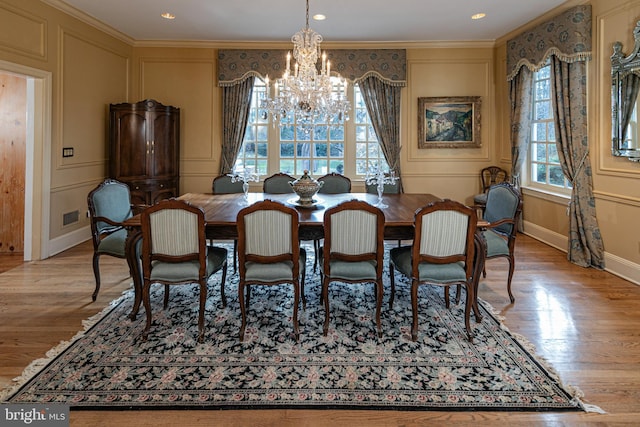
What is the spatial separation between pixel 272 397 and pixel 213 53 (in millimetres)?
5715

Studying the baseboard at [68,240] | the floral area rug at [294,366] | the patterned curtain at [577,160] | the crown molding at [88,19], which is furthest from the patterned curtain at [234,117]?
the patterned curtain at [577,160]

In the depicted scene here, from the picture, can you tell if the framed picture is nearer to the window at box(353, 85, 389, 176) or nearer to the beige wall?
the beige wall

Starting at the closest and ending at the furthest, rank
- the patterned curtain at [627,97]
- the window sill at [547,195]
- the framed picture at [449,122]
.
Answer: the patterned curtain at [627,97] → the window sill at [547,195] → the framed picture at [449,122]

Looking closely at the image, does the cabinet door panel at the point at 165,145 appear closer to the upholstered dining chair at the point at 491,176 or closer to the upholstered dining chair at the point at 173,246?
the upholstered dining chair at the point at 173,246

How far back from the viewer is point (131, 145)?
5750 mm

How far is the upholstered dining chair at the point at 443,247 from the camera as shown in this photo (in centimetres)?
269

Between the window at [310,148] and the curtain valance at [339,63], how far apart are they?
0.60 metres

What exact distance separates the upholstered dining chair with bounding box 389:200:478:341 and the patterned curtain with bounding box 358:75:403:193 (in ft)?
12.1

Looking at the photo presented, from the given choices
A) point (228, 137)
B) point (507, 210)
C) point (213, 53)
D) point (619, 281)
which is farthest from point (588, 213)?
point (213, 53)

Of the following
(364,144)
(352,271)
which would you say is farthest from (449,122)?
(352,271)

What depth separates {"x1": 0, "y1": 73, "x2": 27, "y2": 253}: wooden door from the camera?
16.0 ft

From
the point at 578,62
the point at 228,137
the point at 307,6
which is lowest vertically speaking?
the point at 228,137

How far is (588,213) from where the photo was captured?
4449 millimetres

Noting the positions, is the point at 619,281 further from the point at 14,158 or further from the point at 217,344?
the point at 14,158
